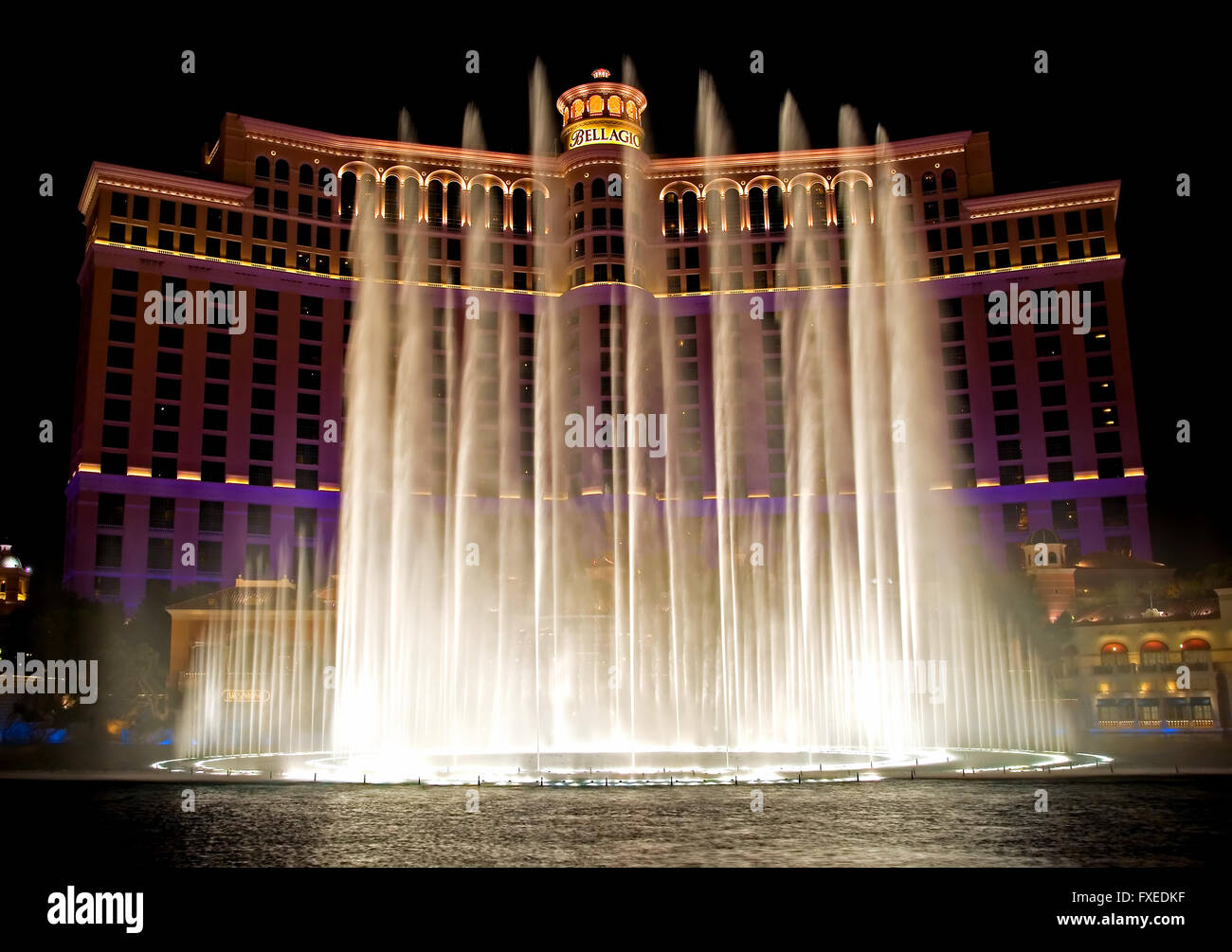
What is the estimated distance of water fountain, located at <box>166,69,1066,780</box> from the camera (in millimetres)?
32938

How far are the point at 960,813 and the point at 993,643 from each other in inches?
1484

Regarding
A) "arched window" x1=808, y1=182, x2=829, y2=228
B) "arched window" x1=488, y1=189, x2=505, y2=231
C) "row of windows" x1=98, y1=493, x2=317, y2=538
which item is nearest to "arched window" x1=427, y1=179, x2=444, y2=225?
"arched window" x1=488, y1=189, x2=505, y2=231

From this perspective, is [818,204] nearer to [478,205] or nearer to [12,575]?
[478,205]

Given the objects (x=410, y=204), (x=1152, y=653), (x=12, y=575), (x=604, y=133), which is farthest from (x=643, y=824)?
(x=12, y=575)

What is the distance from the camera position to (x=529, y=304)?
80.4 meters

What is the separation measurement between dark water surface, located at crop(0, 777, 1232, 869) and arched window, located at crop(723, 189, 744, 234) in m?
68.6

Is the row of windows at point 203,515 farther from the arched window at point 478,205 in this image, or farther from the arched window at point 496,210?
the arched window at point 496,210

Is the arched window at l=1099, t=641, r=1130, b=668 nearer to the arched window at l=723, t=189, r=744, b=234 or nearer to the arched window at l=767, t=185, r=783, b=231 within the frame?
the arched window at l=767, t=185, r=783, b=231

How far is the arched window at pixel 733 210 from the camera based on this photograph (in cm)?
8260

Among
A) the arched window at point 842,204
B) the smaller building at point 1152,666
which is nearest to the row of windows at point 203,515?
the arched window at point 842,204

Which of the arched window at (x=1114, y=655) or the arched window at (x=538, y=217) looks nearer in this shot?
the arched window at (x=1114, y=655)

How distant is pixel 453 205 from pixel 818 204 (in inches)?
1109

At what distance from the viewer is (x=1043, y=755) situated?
85.1 ft

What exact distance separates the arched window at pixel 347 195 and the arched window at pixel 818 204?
34.9m
